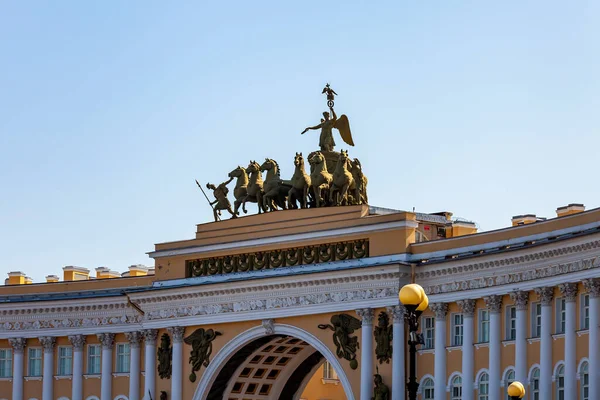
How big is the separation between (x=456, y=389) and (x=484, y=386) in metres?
1.28

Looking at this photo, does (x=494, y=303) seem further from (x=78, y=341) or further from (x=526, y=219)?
(x=78, y=341)

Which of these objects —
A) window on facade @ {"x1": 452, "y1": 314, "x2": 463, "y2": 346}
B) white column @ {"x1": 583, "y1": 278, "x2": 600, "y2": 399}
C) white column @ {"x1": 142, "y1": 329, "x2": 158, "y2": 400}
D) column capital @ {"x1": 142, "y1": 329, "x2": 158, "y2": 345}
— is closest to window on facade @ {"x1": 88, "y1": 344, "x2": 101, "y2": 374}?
white column @ {"x1": 142, "y1": 329, "x2": 158, "y2": 400}

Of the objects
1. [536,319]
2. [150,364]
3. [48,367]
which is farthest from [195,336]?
[536,319]

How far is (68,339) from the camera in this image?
60.5m

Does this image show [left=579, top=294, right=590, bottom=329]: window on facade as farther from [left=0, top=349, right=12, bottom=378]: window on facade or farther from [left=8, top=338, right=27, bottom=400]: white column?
[left=0, top=349, right=12, bottom=378]: window on facade

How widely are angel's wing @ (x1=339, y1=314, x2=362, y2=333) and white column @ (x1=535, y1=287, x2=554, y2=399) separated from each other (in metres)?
8.00

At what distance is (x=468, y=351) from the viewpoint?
48094 mm

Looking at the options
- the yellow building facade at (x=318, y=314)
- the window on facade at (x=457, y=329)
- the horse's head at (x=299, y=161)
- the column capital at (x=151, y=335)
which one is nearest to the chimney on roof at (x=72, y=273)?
the yellow building facade at (x=318, y=314)

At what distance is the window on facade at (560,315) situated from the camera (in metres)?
44.4

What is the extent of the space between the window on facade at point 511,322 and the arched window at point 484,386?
1.48 meters

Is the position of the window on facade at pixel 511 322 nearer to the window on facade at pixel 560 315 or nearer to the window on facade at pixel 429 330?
the window on facade at pixel 560 315

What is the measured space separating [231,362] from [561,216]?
1575 centimetres

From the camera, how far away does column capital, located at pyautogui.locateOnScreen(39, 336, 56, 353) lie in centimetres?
6050

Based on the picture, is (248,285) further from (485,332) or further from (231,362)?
(485,332)
